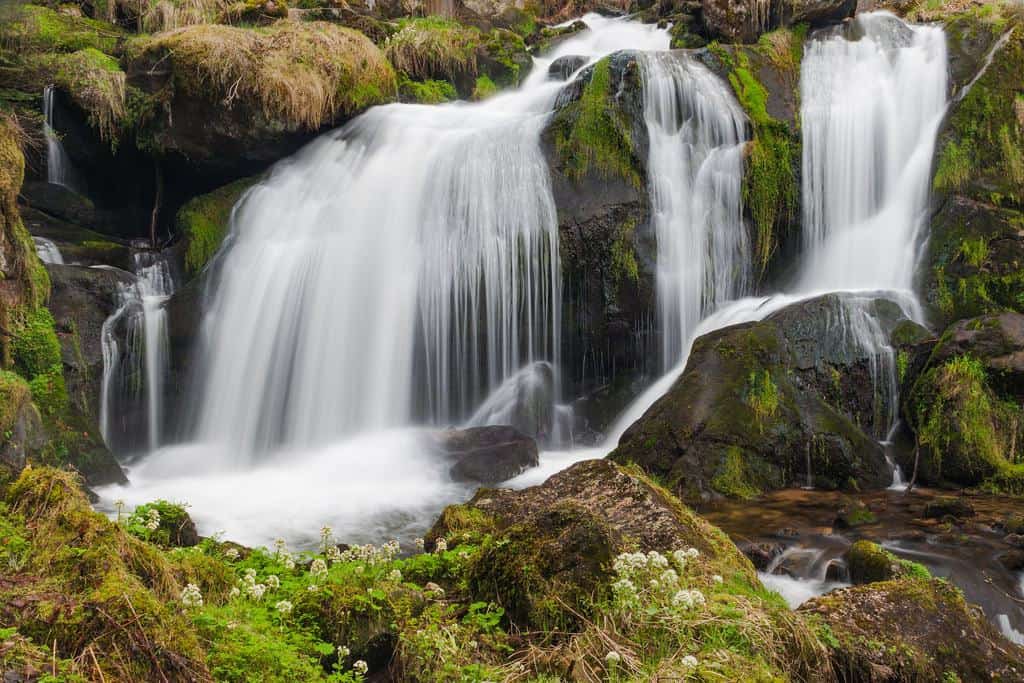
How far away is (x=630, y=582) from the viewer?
3428 millimetres

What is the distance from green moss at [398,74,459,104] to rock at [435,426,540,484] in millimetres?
8121

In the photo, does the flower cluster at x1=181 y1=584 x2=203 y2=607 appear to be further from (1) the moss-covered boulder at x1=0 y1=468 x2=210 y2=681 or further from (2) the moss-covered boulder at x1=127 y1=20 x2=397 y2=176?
(2) the moss-covered boulder at x1=127 y1=20 x2=397 y2=176

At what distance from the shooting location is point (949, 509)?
7145 mm

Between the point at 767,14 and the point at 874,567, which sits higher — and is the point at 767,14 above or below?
above

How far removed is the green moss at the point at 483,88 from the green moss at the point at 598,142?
4303mm

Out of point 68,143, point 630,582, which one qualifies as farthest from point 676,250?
point 68,143

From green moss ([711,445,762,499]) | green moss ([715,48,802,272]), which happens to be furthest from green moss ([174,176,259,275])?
green moss ([711,445,762,499])

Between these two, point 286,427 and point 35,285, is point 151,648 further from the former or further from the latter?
point 286,427

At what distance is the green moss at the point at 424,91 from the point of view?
1566 cm

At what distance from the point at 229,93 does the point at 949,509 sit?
38.6ft

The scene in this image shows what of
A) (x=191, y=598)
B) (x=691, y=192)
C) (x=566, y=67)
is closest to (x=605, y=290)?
(x=691, y=192)

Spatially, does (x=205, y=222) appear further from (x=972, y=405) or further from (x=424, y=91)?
(x=972, y=405)

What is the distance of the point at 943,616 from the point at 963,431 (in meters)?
5.03

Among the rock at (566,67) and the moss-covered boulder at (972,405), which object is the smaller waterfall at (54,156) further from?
the moss-covered boulder at (972,405)
